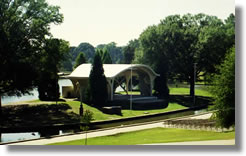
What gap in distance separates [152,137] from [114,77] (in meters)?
14.5

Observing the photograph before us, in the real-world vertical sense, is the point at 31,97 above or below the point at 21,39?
below

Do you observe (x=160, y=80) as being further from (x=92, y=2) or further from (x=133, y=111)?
(x=92, y=2)

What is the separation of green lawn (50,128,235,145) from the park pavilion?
808 centimetres

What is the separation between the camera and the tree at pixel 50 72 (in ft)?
79.0

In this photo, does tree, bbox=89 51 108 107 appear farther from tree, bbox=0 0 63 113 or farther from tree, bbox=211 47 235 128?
tree, bbox=211 47 235 128

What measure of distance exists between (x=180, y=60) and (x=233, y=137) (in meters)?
18.8

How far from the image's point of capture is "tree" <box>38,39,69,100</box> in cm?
2408

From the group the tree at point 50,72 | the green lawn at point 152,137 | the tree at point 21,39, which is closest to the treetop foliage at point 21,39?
the tree at point 21,39

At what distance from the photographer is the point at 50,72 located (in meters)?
24.2

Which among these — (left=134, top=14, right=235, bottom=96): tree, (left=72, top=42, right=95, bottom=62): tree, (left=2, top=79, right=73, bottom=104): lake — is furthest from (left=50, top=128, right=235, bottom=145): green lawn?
(left=134, top=14, right=235, bottom=96): tree

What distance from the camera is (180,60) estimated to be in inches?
1318

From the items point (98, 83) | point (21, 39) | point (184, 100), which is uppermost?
point (21, 39)

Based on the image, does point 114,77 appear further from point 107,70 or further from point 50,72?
point 50,72

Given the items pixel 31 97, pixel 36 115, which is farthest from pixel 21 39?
pixel 31 97
